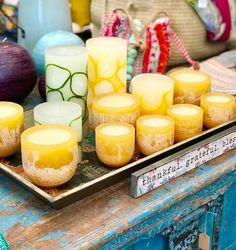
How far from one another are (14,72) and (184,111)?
0.88ft

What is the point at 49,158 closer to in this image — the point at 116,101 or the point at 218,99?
the point at 116,101

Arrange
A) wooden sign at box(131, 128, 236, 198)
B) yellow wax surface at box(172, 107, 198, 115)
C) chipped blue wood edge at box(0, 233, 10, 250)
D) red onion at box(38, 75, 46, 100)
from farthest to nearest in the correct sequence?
red onion at box(38, 75, 46, 100) → yellow wax surface at box(172, 107, 198, 115) → wooden sign at box(131, 128, 236, 198) → chipped blue wood edge at box(0, 233, 10, 250)

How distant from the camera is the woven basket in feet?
3.50

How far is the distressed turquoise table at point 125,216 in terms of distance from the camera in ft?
1.65

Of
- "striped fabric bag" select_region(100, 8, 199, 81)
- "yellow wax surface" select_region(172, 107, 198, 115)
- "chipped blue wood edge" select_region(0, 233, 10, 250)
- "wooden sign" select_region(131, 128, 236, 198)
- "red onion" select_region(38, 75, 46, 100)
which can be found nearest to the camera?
"chipped blue wood edge" select_region(0, 233, 10, 250)

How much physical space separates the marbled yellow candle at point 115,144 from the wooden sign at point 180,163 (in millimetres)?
38

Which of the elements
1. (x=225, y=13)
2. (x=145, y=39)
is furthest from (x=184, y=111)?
(x=225, y=13)

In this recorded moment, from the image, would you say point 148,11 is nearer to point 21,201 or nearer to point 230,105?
point 230,105

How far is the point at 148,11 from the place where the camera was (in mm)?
1065

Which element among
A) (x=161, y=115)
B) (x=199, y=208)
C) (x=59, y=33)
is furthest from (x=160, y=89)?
(x=59, y=33)

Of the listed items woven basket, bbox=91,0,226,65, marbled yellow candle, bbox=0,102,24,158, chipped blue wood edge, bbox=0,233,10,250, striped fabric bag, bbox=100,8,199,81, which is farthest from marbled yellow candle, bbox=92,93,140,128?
woven basket, bbox=91,0,226,65

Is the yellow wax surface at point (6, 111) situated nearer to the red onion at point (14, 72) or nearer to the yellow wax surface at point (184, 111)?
the red onion at point (14, 72)

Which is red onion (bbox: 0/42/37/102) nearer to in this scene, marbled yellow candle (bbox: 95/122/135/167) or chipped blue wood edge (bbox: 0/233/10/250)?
marbled yellow candle (bbox: 95/122/135/167)

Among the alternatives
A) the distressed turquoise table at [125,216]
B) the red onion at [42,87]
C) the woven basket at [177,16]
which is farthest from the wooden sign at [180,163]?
the woven basket at [177,16]
